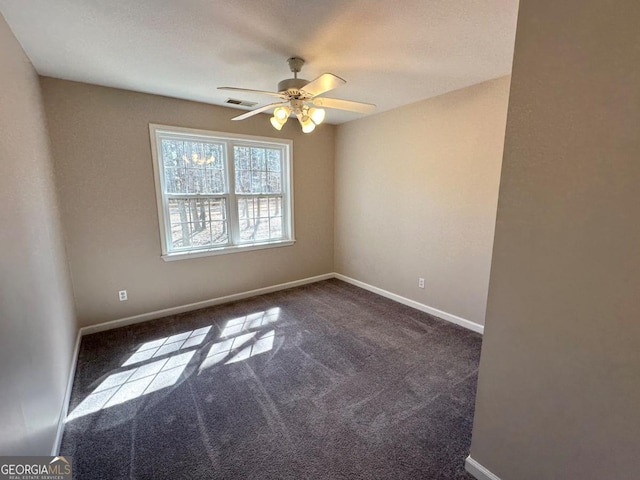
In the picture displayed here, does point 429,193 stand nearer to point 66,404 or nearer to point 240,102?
point 240,102

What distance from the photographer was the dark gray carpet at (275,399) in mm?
1554

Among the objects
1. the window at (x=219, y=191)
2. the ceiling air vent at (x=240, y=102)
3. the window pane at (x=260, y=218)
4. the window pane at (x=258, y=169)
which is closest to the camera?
the ceiling air vent at (x=240, y=102)

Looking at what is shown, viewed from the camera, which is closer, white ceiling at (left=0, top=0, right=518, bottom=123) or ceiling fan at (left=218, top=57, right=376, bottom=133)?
white ceiling at (left=0, top=0, right=518, bottom=123)

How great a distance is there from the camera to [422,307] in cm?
351

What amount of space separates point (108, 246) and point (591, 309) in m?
3.76

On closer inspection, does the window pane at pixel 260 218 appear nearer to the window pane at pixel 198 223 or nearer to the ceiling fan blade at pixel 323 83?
the window pane at pixel 198 223

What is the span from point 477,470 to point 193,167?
370 cm

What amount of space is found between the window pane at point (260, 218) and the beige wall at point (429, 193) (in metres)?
1.11

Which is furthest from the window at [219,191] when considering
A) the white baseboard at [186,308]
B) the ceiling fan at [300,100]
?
the ceiling fan at [300,100]

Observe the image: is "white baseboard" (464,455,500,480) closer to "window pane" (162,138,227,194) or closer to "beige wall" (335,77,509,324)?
"beige wall" (335,77,509,324)

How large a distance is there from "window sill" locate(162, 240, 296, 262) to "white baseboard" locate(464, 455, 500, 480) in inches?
124

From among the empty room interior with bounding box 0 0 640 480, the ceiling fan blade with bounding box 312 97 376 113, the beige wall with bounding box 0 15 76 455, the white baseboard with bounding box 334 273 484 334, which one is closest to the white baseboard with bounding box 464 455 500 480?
the empty room interior with bounding box 0 0 640 480

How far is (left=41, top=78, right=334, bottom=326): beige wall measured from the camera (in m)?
2.69

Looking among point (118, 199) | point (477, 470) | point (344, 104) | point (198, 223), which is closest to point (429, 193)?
point (344, 104)
